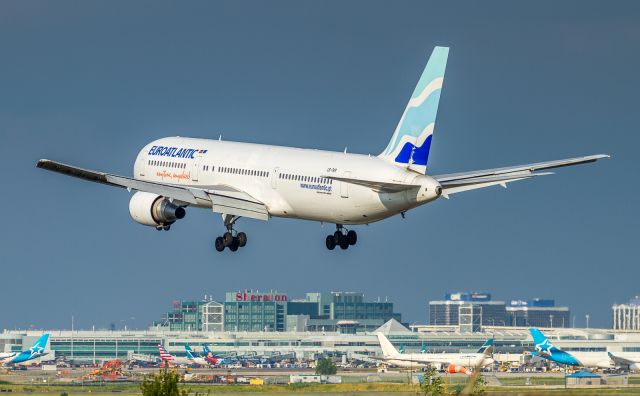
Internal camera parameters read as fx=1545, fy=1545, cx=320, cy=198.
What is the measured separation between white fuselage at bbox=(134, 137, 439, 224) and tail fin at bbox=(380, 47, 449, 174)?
89 cm

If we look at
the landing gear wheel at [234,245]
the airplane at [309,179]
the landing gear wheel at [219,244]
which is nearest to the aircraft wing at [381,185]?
the airplane at [309,179]

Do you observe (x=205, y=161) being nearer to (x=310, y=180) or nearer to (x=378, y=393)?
(x=310, y=180)

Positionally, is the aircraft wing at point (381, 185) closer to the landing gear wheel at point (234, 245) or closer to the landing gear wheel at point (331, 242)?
the landing gear wheel at point (331, 242)

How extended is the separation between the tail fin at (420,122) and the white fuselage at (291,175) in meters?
Result: 0.89

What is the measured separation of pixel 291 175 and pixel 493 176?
41.5ft

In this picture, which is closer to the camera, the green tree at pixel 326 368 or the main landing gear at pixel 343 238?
the main landing gear at pixel 343 238

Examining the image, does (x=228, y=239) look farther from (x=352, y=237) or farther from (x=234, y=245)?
(x=352, y=237)

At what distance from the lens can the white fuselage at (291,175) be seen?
90875 mm

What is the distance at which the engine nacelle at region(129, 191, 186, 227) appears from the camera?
100125 millimetres

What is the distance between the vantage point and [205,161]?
343 ft

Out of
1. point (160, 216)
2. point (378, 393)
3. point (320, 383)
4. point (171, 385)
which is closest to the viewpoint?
point (171, 385)

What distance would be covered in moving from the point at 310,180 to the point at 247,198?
20.8 ft

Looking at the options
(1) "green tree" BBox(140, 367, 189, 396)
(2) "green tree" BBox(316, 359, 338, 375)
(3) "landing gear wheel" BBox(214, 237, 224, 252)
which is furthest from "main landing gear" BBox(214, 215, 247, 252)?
(2) "green tree" BBox(316, 359, 338, 375)

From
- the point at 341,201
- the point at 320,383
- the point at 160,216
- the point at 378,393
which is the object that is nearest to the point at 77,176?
the point at 160,216
